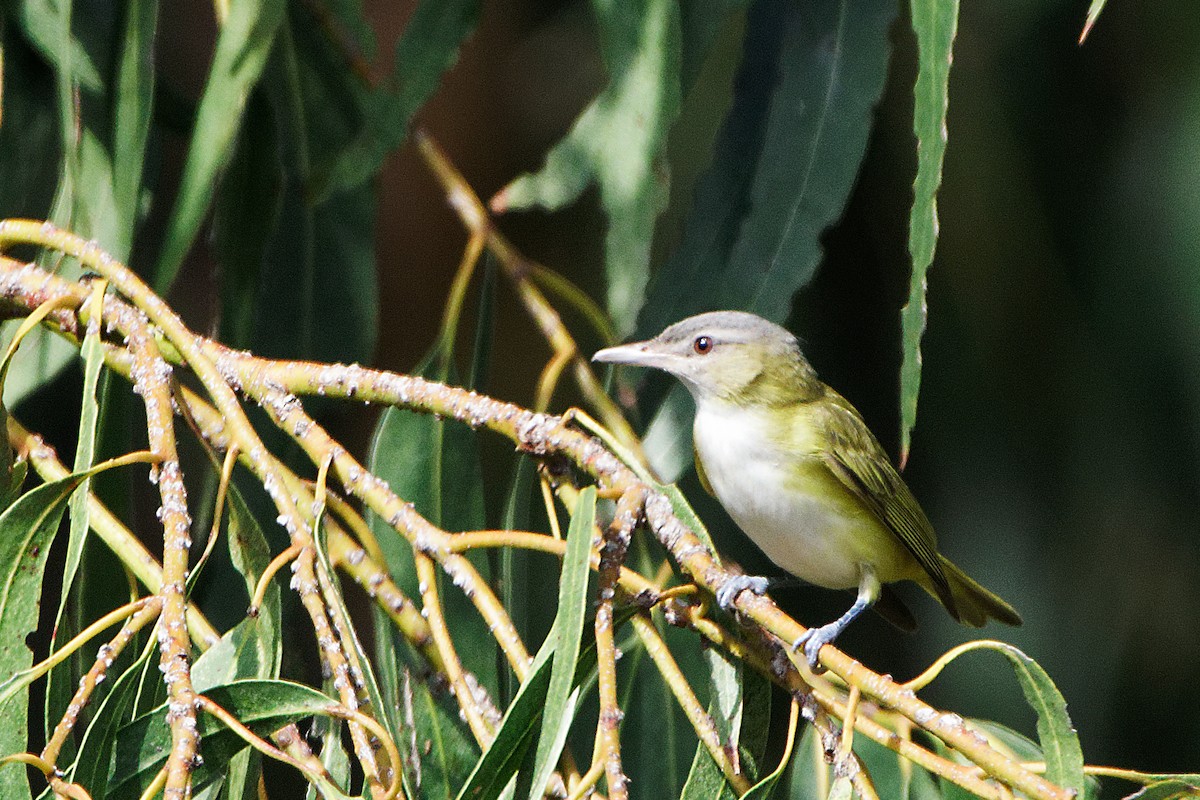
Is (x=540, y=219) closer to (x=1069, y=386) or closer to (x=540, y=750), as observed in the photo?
(x=1069, y=386)

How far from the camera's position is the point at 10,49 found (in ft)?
8.47

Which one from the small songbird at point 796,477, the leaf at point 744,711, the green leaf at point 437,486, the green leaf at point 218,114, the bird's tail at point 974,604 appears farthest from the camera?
the bird's tail at point 974,604

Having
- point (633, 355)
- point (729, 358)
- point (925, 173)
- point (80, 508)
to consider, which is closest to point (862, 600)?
point (729, 358)

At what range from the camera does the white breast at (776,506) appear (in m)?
2.66

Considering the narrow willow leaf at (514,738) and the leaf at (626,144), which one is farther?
the leaf at (626,144)

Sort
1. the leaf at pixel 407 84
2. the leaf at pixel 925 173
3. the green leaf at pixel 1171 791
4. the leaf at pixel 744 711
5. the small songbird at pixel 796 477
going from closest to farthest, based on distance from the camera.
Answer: the green leaf at pixel 1171 791, the leaf at pixel 744 711, the leaf at pixel 925 173, the leaf at pixel 407 84, the small songbird at pixel 796 477

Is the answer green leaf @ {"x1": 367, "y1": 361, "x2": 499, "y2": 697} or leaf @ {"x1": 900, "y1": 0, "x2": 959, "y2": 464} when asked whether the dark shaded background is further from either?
leaf @ {"x1": 900, "y1": 0, "x2": 959, "y2": 464}

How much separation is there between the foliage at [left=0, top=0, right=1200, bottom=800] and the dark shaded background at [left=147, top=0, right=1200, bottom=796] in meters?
1.32

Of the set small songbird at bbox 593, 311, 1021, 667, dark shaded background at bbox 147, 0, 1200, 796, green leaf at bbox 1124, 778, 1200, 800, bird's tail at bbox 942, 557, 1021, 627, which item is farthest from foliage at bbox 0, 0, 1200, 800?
dark shaded background at bbox 147, 0, 1200, 796

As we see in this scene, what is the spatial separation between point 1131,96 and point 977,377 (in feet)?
2.96

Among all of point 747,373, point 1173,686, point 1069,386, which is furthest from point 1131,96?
point 747,373

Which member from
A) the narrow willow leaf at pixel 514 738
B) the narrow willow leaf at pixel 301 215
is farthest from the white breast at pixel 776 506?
the narrow willow leaf at pixel 514 738

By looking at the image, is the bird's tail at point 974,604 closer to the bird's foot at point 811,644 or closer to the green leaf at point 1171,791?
the bird's foot at point 811,644

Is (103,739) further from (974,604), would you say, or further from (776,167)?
(974,604)
